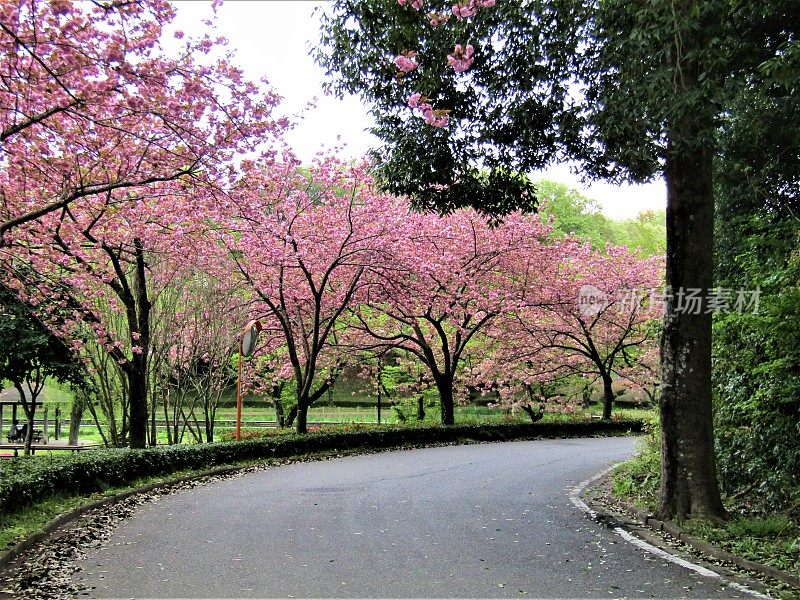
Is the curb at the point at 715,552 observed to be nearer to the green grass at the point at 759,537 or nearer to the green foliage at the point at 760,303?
the green grass at the point at 759,537

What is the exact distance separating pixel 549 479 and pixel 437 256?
38.0 feet

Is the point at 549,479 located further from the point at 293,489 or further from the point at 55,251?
the point at 55,251

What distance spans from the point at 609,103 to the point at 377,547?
5.33 metres

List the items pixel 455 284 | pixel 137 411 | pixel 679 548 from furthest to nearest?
pixel 455 284 → pixel 137 411 → pixel 679 548

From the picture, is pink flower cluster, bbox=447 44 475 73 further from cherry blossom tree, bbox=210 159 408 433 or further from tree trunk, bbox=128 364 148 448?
cherry blossom tree, bbox=210 159 408 433

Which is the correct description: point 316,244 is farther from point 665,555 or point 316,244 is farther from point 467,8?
point 665,555

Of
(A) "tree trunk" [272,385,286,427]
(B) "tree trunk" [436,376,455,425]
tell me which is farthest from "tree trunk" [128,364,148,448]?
(A) "tree trunk" [272,385,286,427]

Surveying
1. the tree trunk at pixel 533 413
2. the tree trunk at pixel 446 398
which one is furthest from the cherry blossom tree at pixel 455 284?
the tree trunk at pixel 533 413

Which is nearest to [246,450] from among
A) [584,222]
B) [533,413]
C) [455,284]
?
[455,284]

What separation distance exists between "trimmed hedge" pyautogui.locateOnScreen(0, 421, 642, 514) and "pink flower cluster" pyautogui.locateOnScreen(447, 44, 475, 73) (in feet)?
21.6

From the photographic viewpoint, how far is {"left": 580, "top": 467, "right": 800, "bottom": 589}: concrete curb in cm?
548

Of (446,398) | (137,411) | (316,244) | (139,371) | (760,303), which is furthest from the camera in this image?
(446,398)

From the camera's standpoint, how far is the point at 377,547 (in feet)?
22.6

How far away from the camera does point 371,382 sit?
90.7 feet
